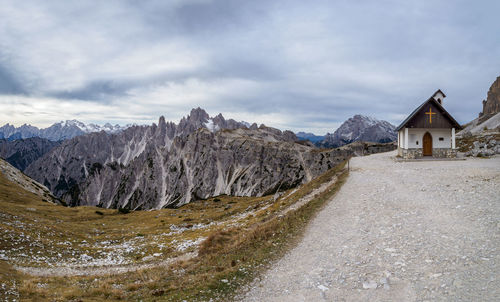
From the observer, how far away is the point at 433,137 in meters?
46.3

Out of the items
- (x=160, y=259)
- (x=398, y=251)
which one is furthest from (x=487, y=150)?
(x=160, y=259)

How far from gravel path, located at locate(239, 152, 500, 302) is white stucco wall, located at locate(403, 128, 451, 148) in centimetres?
2559

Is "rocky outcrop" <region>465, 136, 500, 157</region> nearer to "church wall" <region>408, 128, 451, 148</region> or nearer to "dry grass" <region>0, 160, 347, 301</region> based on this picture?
"church wall" <region>408, 128, 451, 148</region>

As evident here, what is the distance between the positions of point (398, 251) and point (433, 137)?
140ft

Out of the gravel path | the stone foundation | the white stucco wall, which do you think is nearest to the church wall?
the white stucco wall

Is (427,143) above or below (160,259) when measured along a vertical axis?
above

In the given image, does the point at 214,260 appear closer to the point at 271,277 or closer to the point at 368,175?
the point at 271,277

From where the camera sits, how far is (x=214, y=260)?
15.7 m

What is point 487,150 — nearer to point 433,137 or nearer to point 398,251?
point 433,137

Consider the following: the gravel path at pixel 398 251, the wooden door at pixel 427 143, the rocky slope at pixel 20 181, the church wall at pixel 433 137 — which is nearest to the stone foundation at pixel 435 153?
the wooden door at pixel 427 143

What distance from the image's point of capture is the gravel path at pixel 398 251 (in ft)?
31.8

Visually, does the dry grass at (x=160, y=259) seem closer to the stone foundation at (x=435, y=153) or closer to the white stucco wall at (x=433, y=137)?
the stone foundation at (x=435, y=153)

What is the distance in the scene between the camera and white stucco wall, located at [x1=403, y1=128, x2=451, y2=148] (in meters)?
46.1

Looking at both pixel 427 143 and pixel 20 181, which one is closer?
pixel 427 143
